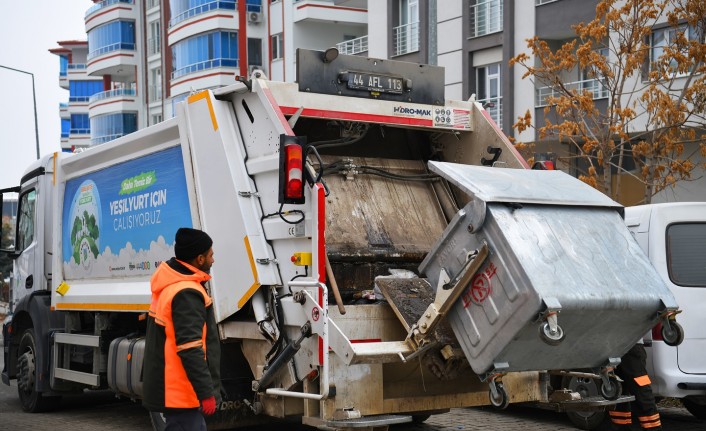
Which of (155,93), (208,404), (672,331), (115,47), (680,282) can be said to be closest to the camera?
(208,404)

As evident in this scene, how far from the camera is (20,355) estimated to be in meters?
10.7

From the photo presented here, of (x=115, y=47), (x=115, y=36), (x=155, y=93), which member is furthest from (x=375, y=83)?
(x=115, y=36)

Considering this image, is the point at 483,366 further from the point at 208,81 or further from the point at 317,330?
the point at 208,81

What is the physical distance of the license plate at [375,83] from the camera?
766 cm

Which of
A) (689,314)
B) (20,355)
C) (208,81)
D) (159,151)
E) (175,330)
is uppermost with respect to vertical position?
(208,81)

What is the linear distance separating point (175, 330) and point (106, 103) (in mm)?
47375

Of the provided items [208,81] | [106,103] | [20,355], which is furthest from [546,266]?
[106,103]

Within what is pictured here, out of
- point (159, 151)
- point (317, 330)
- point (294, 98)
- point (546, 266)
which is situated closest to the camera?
point (546, 266)

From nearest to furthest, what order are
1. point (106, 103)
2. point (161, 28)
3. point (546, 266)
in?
point (546, 266) < point (161, 28) < point (106, 103)

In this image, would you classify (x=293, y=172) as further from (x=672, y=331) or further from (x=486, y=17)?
(x=486, y=17)

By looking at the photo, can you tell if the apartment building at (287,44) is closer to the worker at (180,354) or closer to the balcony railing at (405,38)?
the balcony railing at (405,38)

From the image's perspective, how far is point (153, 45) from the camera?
159ft

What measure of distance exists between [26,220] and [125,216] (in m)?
2.73

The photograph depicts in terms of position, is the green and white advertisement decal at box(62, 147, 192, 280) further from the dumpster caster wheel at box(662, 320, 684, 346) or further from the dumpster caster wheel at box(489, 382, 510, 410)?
the dumpster caster wheel at box(662, 320, 684, 346)
